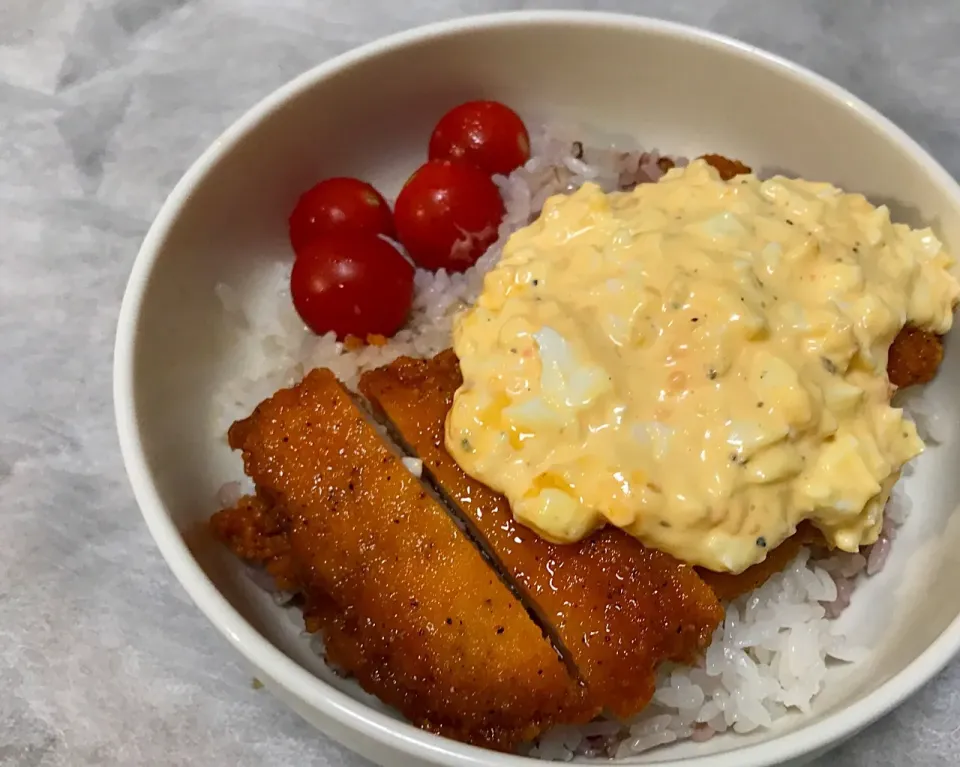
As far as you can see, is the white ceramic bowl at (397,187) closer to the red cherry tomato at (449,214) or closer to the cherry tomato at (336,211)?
the cherry tomato at (336,211)

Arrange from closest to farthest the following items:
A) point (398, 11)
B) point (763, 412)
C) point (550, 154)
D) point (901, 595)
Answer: point (763, 412)
point (901, 595)
point (550, 154)
point (398, 11)

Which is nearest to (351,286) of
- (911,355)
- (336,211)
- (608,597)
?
(336,211)

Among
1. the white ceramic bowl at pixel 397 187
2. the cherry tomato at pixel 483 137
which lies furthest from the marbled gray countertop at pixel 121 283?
the cherry tomato at pixel 483 137

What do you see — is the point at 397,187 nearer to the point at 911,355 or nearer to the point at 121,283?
the point at 121,283

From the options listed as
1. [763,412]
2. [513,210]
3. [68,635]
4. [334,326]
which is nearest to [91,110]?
[334,326]

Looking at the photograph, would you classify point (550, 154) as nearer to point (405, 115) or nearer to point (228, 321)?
point (405, 115)
